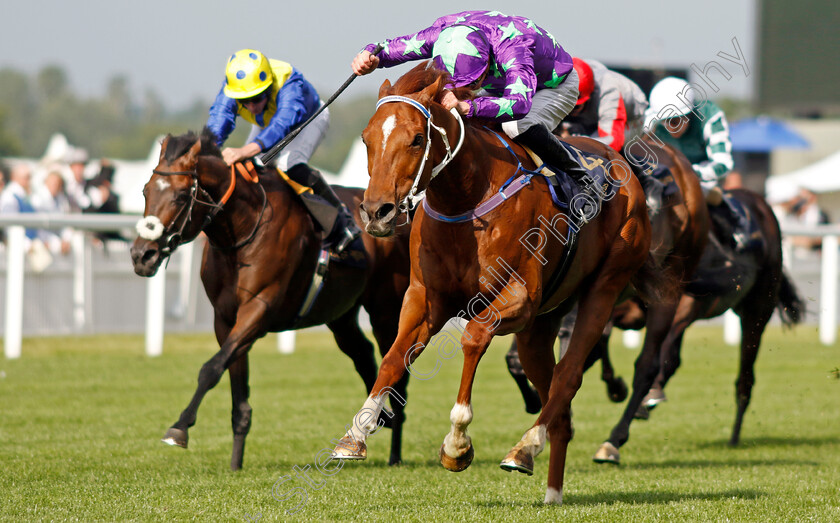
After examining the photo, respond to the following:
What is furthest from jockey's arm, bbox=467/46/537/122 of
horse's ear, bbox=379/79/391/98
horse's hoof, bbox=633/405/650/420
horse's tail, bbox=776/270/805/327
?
horse's tail, bbox=776/270/805/327

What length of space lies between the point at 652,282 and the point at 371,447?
2468 mm

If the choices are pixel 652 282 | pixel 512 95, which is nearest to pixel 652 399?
pixel 652 282

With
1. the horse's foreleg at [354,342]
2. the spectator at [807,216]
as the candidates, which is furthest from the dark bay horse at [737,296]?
the spectator at [807,216]

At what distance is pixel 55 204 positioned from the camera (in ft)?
46.7

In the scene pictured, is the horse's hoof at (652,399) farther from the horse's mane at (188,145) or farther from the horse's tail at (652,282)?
the horse's mane at (188,145)

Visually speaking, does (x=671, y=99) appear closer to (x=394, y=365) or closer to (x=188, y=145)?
(x=188, y=145)

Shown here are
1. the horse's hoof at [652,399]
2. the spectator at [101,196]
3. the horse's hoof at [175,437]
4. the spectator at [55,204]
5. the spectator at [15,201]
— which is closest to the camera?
the horse's hoof at [175,437]

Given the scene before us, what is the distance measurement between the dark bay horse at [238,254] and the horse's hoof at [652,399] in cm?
162

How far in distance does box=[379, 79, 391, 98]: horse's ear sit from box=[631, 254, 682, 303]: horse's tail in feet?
6.53

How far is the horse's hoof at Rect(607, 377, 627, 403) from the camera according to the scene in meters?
7.57

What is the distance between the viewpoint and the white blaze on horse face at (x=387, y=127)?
407 centimetres

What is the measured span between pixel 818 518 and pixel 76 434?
470 cm

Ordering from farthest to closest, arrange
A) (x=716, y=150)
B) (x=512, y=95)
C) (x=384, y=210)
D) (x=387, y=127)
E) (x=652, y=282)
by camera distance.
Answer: (x=716, y=150) → (x=652, y=282) → (x=512, y=95) → (x=387, y=127) → (x=384, y=210)

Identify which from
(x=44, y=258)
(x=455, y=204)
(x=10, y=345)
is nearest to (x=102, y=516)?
(x=455, y=204)
